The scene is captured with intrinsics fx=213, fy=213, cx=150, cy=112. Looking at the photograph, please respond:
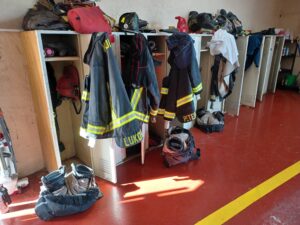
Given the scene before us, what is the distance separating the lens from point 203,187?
6.69 feet

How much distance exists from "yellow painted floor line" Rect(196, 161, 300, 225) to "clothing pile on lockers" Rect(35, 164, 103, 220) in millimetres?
928

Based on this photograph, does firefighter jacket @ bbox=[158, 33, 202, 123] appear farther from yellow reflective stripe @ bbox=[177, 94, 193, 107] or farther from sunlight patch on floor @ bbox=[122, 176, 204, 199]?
sunlight patch on floor @ bbox=[122, 176, 204, 199]

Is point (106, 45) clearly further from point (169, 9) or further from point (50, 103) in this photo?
point (169, 9)

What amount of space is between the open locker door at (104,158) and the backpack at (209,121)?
169 centimetres

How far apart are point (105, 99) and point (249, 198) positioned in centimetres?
151

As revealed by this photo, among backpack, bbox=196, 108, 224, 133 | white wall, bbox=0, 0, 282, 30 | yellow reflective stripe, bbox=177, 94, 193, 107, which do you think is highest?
white wall, bbox=0, 0, 282, 30

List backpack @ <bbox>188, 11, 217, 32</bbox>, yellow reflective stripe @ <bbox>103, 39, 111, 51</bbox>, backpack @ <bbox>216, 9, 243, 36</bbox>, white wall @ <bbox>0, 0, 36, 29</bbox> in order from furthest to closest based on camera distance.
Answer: backpack @ <bbox>216, 9, 243, 36</bbox>
backpack @ <bbox>188, 11, 217, 32</bbox>
white wall @ <bbox>0, 0, 36, 29</bbox>
yellow reflective stripe @ <bbox>103, 39, 111, 51</bbox>

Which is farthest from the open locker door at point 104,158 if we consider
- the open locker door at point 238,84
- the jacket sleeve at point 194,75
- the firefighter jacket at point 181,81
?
the open locker door at point 238,84

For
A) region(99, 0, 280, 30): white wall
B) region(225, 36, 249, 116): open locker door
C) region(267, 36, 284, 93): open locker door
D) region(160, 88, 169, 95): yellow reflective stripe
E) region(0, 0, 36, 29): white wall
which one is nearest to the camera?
region(0, 0, 36, 29): white wall

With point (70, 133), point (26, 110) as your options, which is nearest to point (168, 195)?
point (70, 133)

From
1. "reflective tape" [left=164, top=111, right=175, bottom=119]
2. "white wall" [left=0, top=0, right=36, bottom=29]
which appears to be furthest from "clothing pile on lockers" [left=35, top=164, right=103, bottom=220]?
"white wall" [left=0, top=0, right=36, bottom=29]

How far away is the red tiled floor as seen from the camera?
1.70 meters

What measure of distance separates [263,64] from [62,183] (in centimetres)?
428

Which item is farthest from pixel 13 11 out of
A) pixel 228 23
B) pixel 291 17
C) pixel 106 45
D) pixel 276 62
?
pixel 291 17
